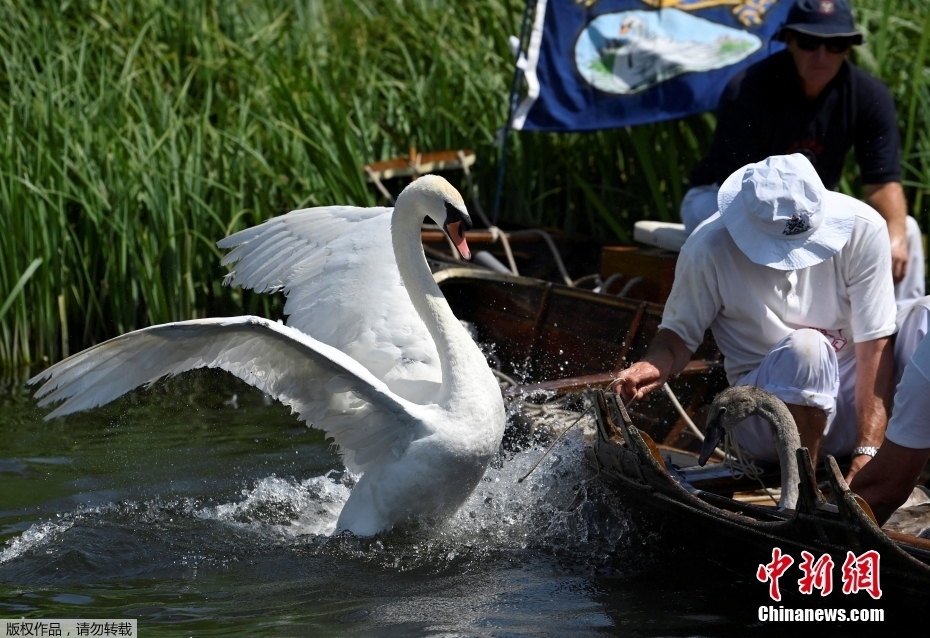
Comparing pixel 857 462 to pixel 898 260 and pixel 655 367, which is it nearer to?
pixel 655 367

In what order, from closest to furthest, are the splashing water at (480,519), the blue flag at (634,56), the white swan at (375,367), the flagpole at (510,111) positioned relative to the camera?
the white swan at (375,367), the splashing water at (480,519), the blue flag at (634,56), the flagpole at (510,111)

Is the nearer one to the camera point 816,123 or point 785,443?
point 785,443

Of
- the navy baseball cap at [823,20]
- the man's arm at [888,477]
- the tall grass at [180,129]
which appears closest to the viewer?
the man's arm at [888,477]

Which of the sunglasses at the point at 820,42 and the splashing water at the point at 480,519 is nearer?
the splashing water at the point at 480,519

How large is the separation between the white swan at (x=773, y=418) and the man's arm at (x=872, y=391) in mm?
438

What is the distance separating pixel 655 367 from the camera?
3879mm

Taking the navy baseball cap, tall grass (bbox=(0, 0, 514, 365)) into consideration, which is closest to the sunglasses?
the navy baseball cap

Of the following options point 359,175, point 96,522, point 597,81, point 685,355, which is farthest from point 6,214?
point 685,355

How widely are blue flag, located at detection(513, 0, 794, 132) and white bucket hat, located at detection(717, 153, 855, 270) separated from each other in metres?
2.90

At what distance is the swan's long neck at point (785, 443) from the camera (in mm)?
3379

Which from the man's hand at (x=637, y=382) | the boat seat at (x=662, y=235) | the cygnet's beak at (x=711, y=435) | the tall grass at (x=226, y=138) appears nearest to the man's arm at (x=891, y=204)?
the boat seat at (x=662, y=235)

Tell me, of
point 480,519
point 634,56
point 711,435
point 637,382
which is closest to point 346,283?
point 480,519

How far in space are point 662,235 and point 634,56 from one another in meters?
1.51

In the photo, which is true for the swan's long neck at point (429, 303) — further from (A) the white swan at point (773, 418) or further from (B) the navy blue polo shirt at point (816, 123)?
(B) the navy blue polo shirt at point (816, 123)
